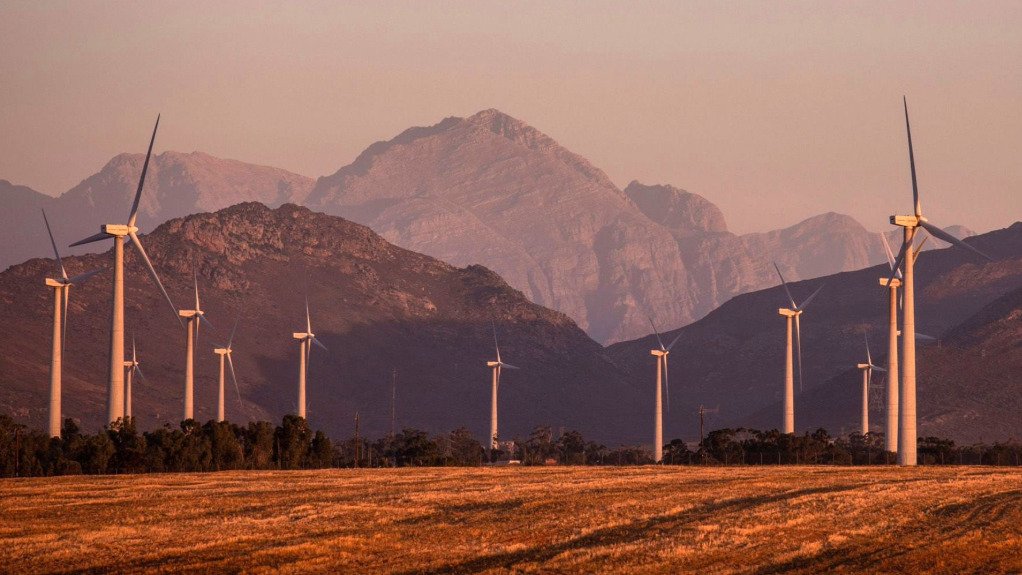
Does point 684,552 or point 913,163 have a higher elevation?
point 913,163

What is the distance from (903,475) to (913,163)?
4831cm

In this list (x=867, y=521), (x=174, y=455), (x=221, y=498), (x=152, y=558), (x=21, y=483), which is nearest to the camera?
(x=152, y=558)

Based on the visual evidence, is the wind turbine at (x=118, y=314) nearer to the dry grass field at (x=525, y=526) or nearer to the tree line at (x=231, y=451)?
the tree line at (x=231, y=451)

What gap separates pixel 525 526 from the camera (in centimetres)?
6444

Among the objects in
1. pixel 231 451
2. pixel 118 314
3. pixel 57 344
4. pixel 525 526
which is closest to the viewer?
pixel 525 526

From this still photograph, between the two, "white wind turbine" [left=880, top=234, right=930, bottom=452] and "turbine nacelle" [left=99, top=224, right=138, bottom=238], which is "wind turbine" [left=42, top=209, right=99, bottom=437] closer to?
"turbine nacelle" [left=99, top=224, right=138, bottom=238]

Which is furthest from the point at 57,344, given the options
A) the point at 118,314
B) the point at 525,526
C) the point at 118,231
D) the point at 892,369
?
the point at 525,526

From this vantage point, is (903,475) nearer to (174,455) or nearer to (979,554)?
(979,554)

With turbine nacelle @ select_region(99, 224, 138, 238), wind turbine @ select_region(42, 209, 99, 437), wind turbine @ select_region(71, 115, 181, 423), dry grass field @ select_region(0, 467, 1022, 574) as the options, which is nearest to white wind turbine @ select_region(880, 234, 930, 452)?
dry grass field @ select_region(0, 467, 1022, 574)

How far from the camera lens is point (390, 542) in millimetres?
59000

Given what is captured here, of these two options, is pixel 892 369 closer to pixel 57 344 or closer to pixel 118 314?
pixel 118 314

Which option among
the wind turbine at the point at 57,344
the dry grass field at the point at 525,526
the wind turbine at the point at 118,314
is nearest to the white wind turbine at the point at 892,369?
the dry grass field at the point at 525,526

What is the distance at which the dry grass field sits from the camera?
52344 millimetres

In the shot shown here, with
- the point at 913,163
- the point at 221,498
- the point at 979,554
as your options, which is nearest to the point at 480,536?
the point at 979,554
